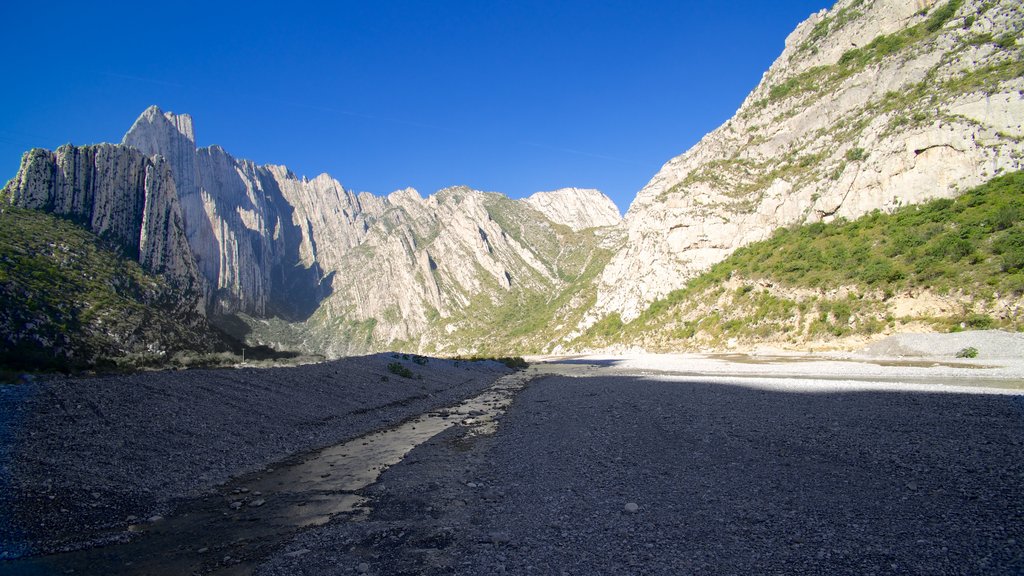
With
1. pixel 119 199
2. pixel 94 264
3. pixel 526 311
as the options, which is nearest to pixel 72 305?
pixel 94 264

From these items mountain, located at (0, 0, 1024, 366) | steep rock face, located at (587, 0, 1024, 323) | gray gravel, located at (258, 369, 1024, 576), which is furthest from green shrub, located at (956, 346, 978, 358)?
steep rock face, located at (587, 0, 1024, 323)

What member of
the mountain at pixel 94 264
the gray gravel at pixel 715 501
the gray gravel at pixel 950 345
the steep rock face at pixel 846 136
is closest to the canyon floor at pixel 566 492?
the gray gravel at pixel 715 501

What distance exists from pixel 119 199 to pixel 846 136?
124 metres

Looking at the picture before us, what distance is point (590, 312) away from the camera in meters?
119

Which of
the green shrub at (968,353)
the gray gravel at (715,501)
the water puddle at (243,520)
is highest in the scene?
the green shrub at (968,353)

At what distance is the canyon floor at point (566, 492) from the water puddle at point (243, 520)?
57 millimetres

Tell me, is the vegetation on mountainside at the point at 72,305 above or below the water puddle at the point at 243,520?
above

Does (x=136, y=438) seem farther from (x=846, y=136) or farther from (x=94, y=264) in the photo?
(x=846, y=136)

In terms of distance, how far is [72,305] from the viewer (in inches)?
1517

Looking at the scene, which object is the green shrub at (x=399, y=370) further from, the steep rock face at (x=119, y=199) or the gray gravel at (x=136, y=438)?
the steep rock face at (x=119, y=199)

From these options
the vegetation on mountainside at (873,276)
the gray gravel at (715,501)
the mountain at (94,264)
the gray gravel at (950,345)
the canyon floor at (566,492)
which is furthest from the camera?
the vegetation on mountainside at (873,276)

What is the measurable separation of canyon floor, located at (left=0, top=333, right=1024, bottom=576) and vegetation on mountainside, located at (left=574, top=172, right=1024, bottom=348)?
2540cm

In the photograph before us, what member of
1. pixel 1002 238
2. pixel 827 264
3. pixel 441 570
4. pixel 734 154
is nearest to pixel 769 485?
pixel 441 570

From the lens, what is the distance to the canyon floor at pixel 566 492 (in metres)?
6.11
